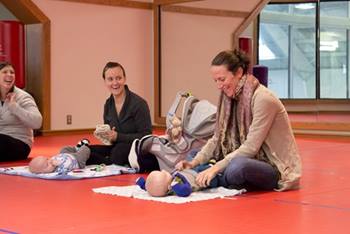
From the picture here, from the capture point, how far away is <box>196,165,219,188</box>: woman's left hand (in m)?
3.84

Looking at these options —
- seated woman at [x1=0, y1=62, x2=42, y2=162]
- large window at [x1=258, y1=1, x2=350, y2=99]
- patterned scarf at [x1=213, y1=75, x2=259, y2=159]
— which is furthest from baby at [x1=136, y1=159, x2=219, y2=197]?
large window at [x1=258, y1=1, x2=350, y2=99]

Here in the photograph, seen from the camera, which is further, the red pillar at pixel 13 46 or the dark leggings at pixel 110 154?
the red pillar at pixel 13 46

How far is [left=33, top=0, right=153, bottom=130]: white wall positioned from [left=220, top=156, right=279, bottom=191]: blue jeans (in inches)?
234

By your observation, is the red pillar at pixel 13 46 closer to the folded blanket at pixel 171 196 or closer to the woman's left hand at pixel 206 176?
the folded blanket at pixel 171 196

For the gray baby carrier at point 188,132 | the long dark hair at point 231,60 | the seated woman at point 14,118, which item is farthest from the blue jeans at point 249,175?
the seated woman at point 14,118

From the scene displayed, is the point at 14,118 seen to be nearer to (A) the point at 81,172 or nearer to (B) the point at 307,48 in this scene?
(A) the point at 81,172

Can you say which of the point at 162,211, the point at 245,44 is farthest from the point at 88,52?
the point at 162,211

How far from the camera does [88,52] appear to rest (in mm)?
10078

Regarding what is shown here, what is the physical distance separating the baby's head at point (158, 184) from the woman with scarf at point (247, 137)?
180 millimetres

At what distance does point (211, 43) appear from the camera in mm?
10633

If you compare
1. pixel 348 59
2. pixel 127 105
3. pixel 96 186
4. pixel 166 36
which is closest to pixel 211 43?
pixel 166 36

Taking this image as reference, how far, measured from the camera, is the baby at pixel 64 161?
16.4 ft

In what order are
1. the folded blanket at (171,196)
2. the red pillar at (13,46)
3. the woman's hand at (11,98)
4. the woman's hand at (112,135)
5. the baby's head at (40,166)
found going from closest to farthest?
1. the folded blanket at (171,196)
2. the baby's head at (40,166)
3. the woman's hand at (112,135)
4. the woman's hand at (11,98)
5. the red pillar at (13,46)

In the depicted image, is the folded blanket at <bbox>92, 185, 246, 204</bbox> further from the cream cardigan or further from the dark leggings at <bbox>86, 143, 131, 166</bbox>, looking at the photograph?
the dark leggings at <bbox>86, 143, 131, 166</bbox>
